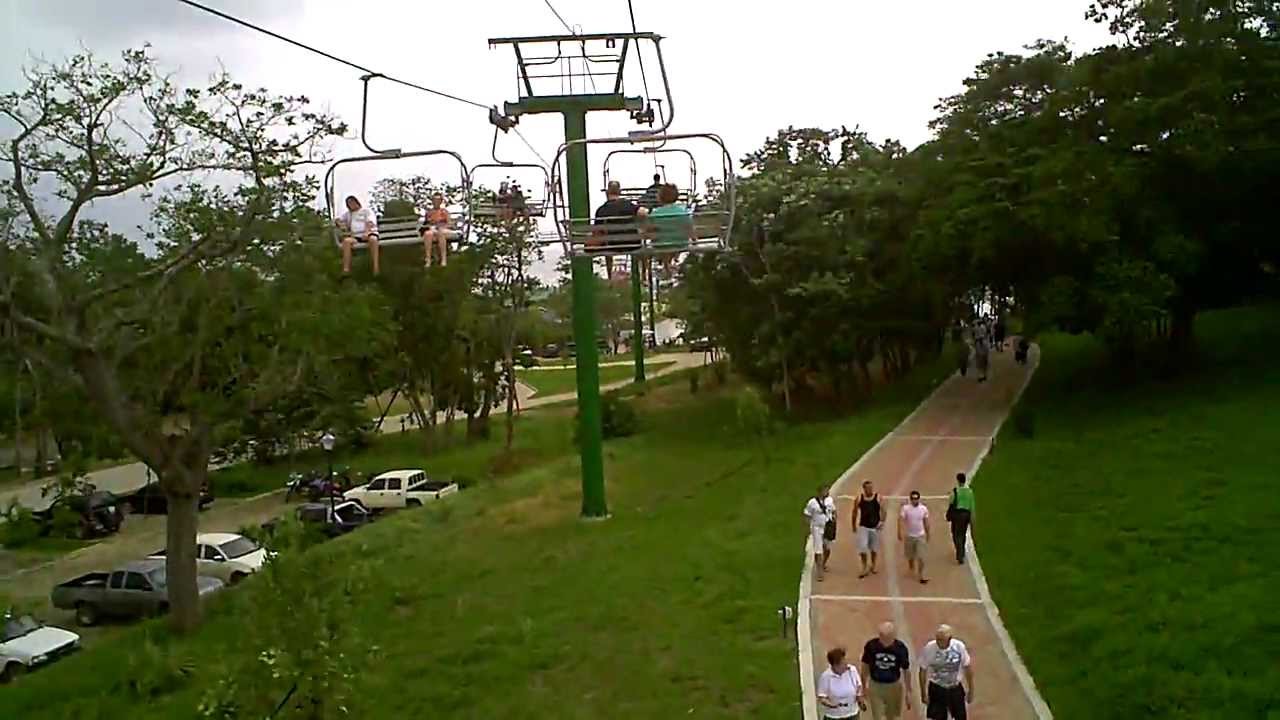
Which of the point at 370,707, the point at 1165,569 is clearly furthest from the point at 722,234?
the point at 1165,569

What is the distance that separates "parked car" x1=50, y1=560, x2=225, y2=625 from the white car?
32.0ft

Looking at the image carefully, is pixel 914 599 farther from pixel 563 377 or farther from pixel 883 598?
pixel 563 377

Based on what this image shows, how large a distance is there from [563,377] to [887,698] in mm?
71587

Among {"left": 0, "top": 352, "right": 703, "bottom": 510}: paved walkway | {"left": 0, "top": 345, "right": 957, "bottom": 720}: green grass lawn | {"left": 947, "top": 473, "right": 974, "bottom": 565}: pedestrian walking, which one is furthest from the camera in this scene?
{"left": 0, "top": 352, "right": 703, "bottom": 510}: paved walkway

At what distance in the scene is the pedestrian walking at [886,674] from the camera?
1017cm

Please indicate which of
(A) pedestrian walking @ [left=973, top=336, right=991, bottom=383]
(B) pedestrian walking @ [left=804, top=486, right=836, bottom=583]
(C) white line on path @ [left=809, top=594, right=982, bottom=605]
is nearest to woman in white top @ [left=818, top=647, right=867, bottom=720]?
(C) white line on path @ [left=809, top=594, right=982, bottom=605]

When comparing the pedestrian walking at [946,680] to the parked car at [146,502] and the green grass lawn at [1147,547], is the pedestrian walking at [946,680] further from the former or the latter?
the parked car at [146,502]

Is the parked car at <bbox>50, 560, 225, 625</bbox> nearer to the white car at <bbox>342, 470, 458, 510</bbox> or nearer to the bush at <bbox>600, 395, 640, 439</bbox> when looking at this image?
the white car at <bbox>342, 470, 458, 510</bbox>

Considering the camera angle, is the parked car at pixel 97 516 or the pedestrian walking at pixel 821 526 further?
the parked car at pixel 97 516

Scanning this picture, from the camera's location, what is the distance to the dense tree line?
26.3 meters

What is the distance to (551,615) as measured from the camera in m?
15.7

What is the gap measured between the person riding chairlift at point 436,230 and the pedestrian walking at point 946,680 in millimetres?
5507

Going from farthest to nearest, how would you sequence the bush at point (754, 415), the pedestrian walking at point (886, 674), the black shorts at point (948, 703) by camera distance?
the bush at point (754, 415) → the pedestrian walking at point (886, 674) → the black shorts at point (948, 703)

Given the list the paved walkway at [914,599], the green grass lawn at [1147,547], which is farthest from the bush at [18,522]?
the green grass lawn at [1147,547]
